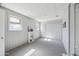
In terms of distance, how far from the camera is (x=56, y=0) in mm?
1036

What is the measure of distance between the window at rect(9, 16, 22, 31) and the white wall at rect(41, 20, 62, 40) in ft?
17.5

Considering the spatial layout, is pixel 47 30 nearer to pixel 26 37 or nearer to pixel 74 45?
pixel 26 37

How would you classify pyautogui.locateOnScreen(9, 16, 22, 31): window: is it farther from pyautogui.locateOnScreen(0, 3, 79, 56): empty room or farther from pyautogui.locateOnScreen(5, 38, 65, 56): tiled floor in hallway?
pyautogui.locateOnScreen(5, 38, 65, 56): tiled floor in hallway

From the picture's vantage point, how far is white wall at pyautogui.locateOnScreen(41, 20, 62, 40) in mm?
9595

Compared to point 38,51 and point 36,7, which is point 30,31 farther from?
point 36,7

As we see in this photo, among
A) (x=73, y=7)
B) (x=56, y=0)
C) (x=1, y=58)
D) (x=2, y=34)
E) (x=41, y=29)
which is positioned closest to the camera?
(x=1, y=58)

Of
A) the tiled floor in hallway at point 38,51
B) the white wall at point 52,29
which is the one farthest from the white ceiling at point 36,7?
the white wall at point 52,29

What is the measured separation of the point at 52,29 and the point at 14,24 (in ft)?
19.6

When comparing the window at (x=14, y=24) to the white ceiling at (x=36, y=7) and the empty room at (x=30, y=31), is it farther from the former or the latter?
the white ceiling at (x=36, y=7)

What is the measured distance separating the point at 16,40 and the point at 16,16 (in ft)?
4.68

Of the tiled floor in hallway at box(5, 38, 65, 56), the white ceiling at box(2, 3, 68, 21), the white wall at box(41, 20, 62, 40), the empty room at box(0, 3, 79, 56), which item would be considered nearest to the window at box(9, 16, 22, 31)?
the empty room at box(0, 3, 79, 56)

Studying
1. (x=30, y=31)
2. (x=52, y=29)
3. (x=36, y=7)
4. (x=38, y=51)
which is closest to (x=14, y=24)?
(x=36, y=7)

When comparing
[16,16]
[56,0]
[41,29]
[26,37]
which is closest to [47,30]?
[41,29]

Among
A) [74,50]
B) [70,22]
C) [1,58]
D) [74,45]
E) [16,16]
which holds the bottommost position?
[74,50]
